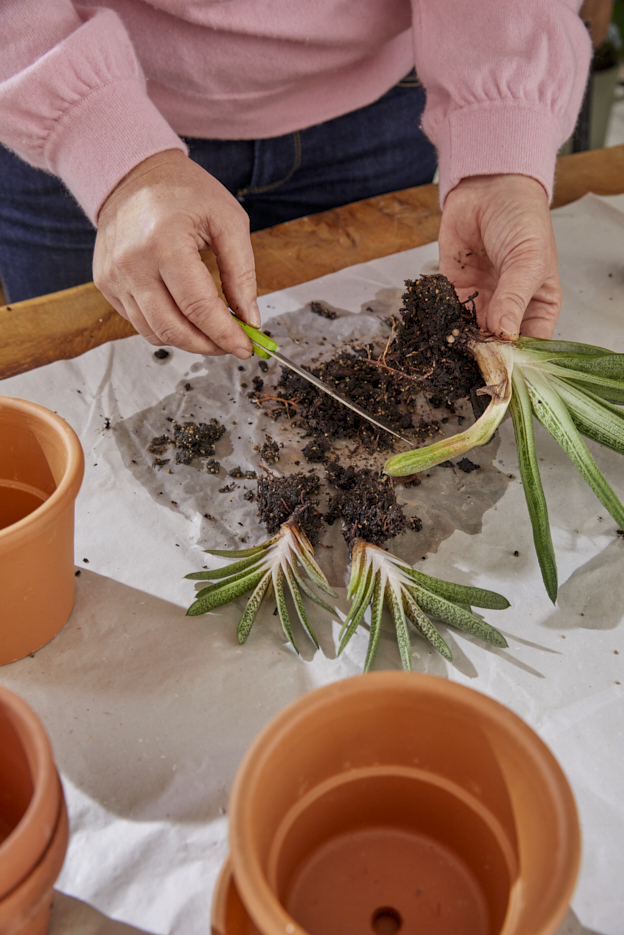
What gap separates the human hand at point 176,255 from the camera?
1.13 m

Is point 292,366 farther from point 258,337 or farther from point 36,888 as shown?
point 36,888

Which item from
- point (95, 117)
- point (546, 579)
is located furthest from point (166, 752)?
point (95, 117)

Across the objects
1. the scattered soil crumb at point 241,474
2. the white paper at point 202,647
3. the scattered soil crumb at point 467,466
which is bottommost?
the white paper at point 202,647

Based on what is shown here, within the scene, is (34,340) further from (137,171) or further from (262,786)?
(262,786)

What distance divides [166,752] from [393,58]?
1650 mm

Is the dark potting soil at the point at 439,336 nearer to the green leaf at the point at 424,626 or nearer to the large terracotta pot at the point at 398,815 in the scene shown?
the green leaf at the point at 424,626

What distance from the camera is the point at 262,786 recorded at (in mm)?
600

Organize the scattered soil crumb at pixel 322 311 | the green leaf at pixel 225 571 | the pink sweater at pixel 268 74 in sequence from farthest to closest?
the scattered soil crumb at pixel 322 311 < the pink sweater at pixel 268 74 < the green leaf at pixel 225 571

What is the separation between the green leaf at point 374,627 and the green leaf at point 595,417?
0.47 meters

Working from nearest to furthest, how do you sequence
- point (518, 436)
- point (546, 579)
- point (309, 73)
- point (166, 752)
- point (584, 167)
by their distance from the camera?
point (166, 752) → point (546, 579) → point (518, 436) → point (309, 73) → point (584, 167)

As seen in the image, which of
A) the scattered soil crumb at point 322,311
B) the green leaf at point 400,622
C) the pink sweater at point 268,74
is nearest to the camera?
the green leaf at point 400,622

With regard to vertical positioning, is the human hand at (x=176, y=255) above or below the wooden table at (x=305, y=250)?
above

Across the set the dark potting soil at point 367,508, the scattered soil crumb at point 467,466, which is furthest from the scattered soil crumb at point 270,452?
the scattered soil crumb at point 467,466

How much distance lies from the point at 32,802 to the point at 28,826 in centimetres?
2
